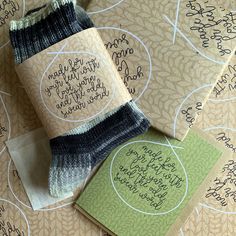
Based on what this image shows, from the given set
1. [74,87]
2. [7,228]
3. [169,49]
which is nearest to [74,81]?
[74,87]

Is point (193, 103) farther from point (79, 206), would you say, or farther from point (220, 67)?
point (79, 206)

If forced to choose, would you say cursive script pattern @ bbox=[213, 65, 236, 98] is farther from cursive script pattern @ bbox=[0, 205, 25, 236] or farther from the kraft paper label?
cursive script pattern @ bbox=[0, 205, 25, 236]

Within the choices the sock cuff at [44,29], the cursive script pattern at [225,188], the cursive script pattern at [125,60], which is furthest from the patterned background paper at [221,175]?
the sock cuff at [44,29]

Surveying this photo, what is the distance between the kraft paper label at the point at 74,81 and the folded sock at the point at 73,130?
0.01 m

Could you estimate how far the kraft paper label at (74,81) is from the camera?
52cm

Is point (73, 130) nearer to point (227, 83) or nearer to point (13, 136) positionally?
point (13, 136)

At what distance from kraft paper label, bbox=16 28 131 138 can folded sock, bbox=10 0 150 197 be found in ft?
→ 0.05

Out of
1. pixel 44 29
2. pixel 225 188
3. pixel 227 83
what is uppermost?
pixel 44 29

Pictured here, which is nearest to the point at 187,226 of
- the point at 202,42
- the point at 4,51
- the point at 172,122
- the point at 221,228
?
the point at 221,228

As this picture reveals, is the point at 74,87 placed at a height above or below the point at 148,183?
above

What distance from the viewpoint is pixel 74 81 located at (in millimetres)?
521

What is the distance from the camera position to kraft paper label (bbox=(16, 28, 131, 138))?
516 millimetres

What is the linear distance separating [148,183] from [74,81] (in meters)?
0.17

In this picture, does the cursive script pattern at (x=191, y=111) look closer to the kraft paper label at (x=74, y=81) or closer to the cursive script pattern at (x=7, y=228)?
the kraft paper label at (x=74, y=81)
